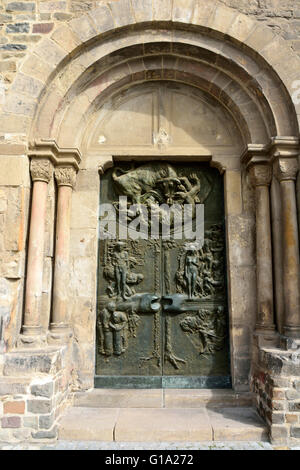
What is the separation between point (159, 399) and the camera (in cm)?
448

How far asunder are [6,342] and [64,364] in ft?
2.43

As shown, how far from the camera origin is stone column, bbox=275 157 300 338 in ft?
13.8

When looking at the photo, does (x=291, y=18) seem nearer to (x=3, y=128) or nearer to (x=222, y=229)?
(x=222, y=229)

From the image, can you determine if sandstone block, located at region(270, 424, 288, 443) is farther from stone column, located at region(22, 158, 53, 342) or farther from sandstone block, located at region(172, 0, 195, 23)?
sandstone block, located at region(172, 0, 195, 23)

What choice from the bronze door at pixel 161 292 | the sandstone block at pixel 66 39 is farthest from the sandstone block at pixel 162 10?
the bronze door at pixel 161 292

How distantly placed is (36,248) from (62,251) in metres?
0.38

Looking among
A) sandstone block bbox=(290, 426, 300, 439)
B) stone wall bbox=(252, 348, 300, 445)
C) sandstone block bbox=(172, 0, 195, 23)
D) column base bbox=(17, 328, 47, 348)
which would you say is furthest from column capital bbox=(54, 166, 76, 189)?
sandstone block bbox=(290, 426, 300, 439)

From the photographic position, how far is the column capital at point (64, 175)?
4.68 m

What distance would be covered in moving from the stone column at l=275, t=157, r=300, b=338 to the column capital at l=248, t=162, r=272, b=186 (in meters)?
0.18

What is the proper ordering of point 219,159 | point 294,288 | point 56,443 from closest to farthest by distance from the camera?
point 56,443 < point 294,288 < point 219,159

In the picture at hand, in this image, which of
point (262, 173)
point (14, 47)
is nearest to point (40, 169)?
point (14, 47)

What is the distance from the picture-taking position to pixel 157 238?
5.02 m

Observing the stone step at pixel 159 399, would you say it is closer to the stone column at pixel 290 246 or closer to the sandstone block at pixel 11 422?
the sandstone block at pixel 11 422

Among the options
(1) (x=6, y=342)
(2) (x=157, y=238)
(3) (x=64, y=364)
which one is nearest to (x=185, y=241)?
(2) (x=157, y=238)
